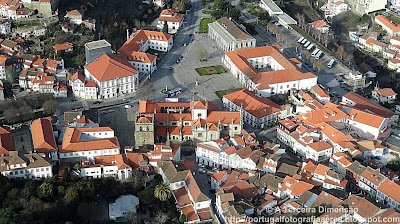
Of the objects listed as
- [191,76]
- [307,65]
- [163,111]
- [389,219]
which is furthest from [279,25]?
[389,219]

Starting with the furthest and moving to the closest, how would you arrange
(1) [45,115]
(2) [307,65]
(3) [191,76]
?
1. (2) [307,65]
2. (3) [191,76]
3. (1) [45,115]


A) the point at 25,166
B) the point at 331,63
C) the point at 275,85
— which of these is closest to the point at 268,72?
the point at 275,85

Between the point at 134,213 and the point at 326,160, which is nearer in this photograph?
the point at 134,213

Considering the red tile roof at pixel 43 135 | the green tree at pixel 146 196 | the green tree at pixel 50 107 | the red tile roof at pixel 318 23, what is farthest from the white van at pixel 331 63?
the red tile roof at pixel 43 135

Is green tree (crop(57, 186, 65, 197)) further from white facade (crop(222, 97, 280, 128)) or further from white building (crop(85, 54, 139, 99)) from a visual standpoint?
white facade (crop(222, 97, 280, 128))

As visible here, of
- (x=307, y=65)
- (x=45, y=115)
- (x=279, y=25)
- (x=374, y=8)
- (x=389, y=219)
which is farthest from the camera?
(x=374, y=8)

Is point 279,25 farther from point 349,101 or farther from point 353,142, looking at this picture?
point 353,142

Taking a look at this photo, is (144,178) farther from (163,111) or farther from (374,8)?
(374,8)
